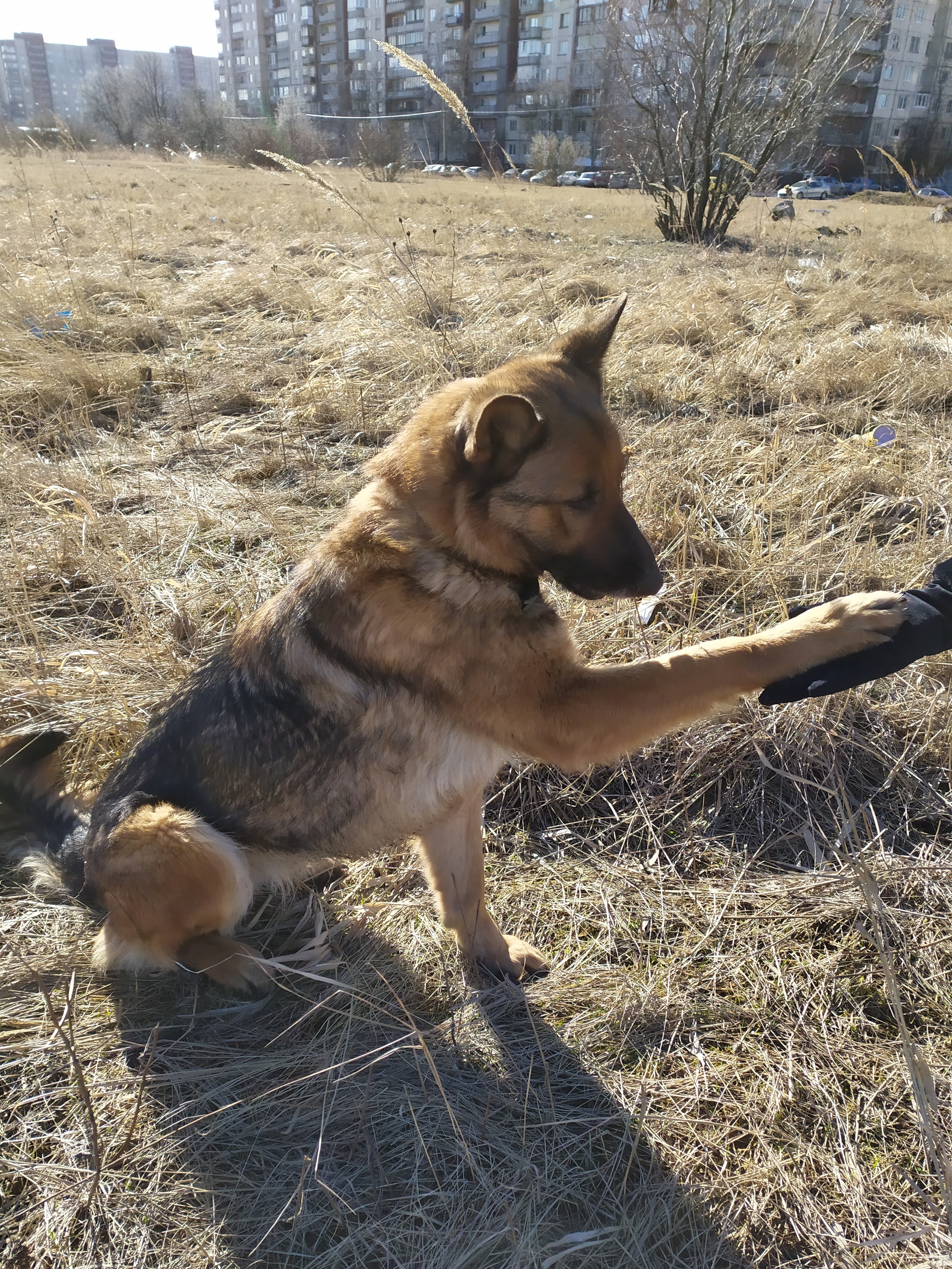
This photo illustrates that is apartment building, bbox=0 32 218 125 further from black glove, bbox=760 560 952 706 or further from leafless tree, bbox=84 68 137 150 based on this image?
black glove, bbox=760 560 952 706

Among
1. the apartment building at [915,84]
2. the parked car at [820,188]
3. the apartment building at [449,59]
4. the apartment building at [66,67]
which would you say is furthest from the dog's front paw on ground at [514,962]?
the apartment building at [66,67]

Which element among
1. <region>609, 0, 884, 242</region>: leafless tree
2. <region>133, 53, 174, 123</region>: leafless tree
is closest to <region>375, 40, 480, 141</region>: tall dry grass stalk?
<region>609, 0, 884, 242</region>: leafless tree

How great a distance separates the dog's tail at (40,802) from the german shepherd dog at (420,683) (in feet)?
0.79

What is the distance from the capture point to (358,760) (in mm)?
2713

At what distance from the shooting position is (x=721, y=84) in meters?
13.1

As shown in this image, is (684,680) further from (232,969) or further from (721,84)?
(721,84)

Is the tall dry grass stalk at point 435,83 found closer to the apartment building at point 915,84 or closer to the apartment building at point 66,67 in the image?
the apartment building at point 915,84

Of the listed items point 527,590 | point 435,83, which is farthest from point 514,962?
point 435,83

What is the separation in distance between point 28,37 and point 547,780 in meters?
206

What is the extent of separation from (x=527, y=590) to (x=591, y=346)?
107 centimetres

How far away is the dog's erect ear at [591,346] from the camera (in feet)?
9.72

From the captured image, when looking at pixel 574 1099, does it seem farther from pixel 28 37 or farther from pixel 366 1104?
pixel 28 37

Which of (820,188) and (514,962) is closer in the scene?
(514,962)

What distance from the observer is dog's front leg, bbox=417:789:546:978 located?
287cm
